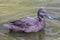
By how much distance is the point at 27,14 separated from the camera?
1.70 metres

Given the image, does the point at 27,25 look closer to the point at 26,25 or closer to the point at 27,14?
the point at 26,25

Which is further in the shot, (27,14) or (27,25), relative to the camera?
(27,14)

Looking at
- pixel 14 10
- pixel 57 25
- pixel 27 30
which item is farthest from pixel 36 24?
pixel 14 10

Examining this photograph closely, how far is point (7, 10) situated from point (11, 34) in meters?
0.37

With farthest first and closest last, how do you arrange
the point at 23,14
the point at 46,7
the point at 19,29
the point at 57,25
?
the point at 46,7 → the point at 23,14 → the point at 57,25 → the point at 19,29

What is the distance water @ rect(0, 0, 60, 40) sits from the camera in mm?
1441

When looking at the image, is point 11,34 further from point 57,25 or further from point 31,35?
point 57,25

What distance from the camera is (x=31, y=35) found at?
1456 mm

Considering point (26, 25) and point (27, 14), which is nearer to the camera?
point (26, 25)

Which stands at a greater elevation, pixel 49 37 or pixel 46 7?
pixel 46 7

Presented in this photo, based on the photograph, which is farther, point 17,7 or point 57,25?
point 17,7

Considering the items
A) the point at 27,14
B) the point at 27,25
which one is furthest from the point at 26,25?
the point at 27,14

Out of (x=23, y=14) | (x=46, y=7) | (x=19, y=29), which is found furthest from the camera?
(x=46, y=7)

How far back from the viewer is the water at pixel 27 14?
1441 mm
